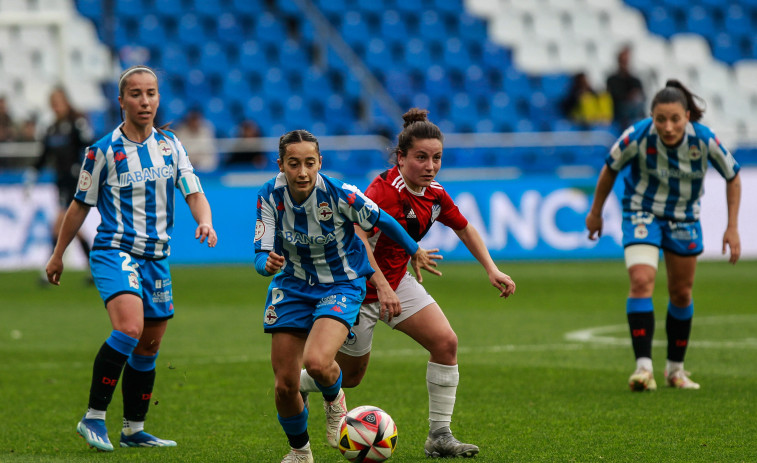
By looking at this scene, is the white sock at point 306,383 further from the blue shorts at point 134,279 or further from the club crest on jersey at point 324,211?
the club crest on jersey at point 324,211

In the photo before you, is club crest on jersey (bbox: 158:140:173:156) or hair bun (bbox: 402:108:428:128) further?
club crest on jersey (bbox: 158:140:173:156)

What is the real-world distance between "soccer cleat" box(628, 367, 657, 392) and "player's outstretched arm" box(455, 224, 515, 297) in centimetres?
195

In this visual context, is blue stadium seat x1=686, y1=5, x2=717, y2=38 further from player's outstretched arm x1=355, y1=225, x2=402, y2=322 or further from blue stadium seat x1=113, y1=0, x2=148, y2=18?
player's outstretched arm x1=355, y1=225, x2=402, y2=322

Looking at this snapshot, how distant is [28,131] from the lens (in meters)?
18.0

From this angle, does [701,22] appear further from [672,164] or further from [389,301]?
[389,301]

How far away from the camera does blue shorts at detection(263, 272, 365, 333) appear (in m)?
5.17

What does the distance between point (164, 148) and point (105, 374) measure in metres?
1.25

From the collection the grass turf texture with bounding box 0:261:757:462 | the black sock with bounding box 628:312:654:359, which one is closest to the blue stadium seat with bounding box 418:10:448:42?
the grass turf texture with bounding box 0:261:757:462

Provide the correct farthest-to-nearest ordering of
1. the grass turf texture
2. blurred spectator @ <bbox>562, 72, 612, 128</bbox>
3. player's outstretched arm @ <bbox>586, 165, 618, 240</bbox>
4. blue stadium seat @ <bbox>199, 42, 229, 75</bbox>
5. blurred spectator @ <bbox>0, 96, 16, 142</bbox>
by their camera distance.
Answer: blue stadium seat @ <bbox>199, 42, 229, 75</bbox>, blurred spectator @ <bbox>562, 72, 612, 128</bbox>, blurred spectator @ <bbox>0, 96, 16, 142</bbox>, player's outstretched arm @ <bbox>586, 165, 618, 240</bbox>, the grass turf texture

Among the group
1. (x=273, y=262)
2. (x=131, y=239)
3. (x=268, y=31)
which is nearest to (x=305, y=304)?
(x=273, y=262)

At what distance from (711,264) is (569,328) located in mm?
7882

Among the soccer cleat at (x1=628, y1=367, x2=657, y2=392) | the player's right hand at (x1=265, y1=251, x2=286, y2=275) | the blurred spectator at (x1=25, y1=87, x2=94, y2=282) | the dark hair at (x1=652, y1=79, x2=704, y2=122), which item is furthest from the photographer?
the blurred spectator at (x1=25, y1=87, x2=94, y2=282)

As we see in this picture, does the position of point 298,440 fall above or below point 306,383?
below

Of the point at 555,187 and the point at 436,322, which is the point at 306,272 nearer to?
the point at 436,322
